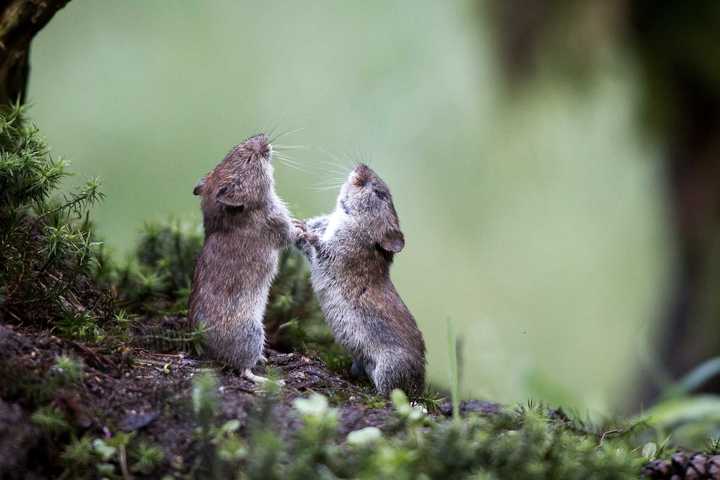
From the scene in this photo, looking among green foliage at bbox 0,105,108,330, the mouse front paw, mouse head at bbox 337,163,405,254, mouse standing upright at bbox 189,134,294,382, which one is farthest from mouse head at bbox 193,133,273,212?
green foliage at bbox 0,105,108,330

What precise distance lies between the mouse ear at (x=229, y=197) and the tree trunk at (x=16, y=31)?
1.04m

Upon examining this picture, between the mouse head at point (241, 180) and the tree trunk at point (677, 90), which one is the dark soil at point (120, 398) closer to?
the mouse head at point (241, 180)

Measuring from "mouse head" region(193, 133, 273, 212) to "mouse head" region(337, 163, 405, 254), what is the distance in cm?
47

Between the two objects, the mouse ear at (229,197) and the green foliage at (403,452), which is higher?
the mouse ear at (229,197)

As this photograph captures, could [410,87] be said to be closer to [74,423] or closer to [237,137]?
[237,137]

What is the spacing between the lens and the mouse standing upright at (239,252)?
4.07m

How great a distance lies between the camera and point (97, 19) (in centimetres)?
1145

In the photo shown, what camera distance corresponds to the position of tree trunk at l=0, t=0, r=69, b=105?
4379 millimetres

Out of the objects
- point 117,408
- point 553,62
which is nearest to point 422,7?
point 553,62

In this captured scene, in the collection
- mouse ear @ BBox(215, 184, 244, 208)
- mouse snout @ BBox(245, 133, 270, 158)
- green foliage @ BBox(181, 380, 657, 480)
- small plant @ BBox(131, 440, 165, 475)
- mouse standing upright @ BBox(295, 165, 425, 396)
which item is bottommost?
small plant @ BBox(131, 440, 165, 475)

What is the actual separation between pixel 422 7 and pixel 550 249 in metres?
3.54

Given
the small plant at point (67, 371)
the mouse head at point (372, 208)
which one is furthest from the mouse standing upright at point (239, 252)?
the small plant at point (67, 371)

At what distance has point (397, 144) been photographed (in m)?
10.7

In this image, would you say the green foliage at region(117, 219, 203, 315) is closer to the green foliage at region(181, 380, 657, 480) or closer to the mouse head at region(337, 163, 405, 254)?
the mouse head at region(337, 163, 405, 254)
